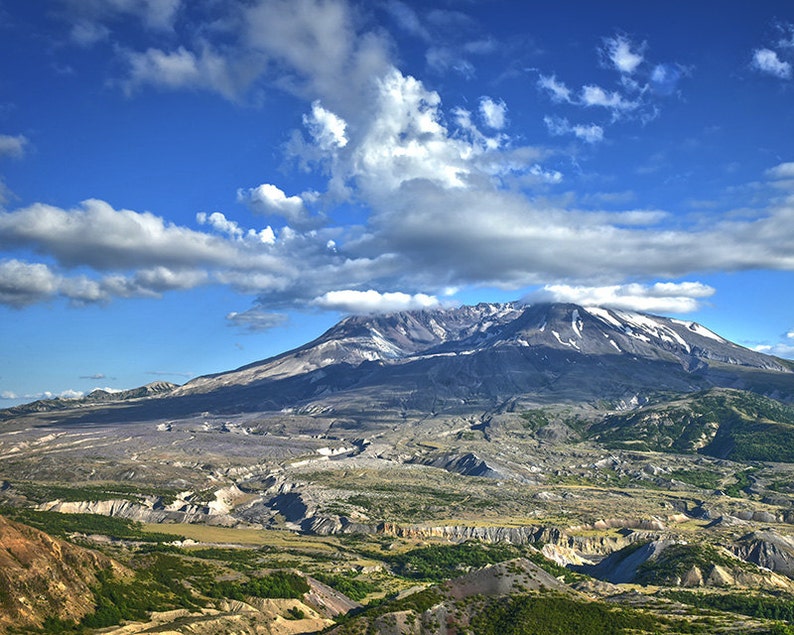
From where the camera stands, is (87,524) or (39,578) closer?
(39,578)

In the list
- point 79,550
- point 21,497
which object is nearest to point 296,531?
point 21,497

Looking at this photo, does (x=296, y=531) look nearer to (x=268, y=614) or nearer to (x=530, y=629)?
(x=268, y=614)

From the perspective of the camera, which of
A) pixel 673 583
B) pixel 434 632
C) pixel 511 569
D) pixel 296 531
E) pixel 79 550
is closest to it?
pixel 434 632

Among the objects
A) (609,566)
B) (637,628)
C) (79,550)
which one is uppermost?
(79,550)

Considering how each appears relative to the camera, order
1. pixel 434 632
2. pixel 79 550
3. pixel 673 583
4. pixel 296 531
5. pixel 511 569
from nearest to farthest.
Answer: pixel 434 632 → pixel 79 550 → pixel 511 569 → pixel 673 583 → pixel 296 531

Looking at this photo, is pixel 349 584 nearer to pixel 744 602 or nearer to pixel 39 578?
pixel 39 578

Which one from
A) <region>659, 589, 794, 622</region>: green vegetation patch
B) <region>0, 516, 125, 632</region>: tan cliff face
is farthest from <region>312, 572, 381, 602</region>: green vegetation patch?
<region>659, 589, 794, 622</region>: green vegetation patch

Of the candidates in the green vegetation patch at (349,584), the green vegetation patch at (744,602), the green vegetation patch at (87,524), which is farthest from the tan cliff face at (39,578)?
the green vegetation patch at (744,602)

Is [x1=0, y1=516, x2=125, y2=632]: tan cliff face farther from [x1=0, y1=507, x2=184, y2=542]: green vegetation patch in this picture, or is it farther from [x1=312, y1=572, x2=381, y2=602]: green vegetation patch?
[x1=0, y1=507, x2=184, y2=542]: green vegetation patch

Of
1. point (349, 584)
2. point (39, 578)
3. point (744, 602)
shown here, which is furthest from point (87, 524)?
point (744, 602)
